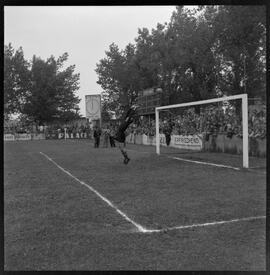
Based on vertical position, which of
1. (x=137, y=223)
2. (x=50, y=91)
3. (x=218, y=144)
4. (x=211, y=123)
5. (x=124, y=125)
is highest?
(x=50, y=91)

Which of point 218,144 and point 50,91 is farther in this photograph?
point 50,91

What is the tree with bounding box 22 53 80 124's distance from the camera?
58.2 metres

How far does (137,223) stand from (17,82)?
5262 cm

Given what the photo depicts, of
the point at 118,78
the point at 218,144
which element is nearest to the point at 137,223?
the point at 218,144

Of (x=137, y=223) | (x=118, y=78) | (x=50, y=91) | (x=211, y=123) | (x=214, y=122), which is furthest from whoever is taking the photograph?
(x=50, y=91)

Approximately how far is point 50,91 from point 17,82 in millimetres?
4965

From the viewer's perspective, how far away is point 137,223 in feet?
20.9

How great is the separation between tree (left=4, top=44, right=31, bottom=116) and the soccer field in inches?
1738

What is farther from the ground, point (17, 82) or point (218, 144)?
point (17, 82)

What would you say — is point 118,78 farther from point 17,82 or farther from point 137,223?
point 137,223

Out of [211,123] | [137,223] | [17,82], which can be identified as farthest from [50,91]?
[137,223]

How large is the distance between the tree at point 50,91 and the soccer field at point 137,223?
48.2 m

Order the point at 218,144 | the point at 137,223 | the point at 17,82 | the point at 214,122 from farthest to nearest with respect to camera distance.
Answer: the point at 17,82
the point at 214,122
the point at 218,144
the point at 137,223

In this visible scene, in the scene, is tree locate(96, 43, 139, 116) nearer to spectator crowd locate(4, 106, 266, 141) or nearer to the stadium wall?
spectator crowd locate(4, 106, 266, 141)
